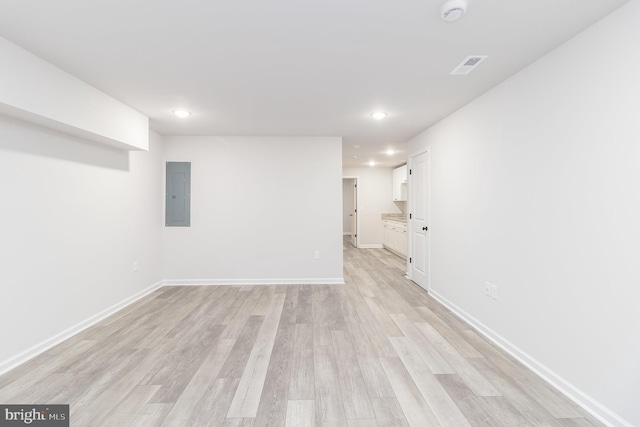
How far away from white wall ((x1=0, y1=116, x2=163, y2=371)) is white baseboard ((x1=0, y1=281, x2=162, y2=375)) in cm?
1

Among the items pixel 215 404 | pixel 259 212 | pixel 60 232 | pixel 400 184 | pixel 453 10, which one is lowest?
pixel 215 404

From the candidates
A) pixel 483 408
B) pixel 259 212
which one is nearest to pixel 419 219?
pixel 259 212

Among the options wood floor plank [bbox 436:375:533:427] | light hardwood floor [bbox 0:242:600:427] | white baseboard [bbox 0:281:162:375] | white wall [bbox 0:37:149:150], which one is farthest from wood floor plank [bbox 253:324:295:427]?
white wall [bbox 0:37:149:150]

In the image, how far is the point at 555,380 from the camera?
1992mm

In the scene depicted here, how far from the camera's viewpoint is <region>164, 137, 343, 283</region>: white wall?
4590mm

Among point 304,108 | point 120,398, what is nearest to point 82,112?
point 304,108

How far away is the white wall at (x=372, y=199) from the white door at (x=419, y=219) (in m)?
3.66

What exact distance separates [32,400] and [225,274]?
281 centimetres

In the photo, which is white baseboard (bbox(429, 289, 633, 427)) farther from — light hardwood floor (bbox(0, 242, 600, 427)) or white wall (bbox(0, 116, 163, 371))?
white wall (bbox(0, 116, 163, 371))

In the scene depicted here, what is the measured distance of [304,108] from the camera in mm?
3264

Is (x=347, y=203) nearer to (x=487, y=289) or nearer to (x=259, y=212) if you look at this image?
(x=259, y=212)

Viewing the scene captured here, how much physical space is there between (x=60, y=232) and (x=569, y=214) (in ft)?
13.6

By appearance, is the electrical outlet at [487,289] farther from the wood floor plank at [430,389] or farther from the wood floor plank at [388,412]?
the wood floor plank at [388,412]

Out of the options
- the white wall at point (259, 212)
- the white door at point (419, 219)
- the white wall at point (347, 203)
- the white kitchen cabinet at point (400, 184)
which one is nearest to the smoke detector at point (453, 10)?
the white door at point (419, 219)
